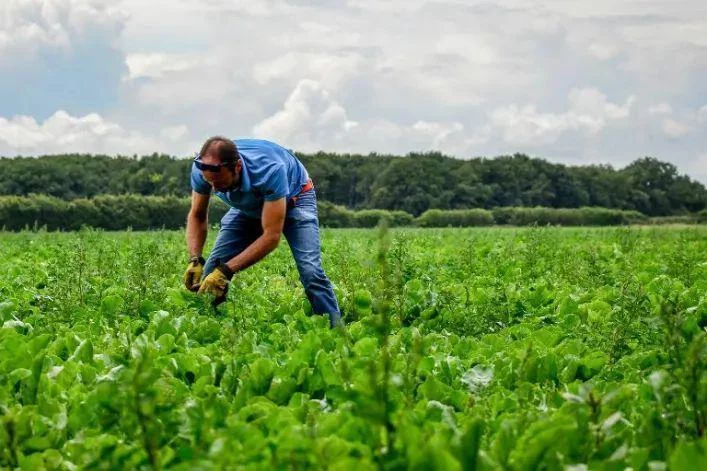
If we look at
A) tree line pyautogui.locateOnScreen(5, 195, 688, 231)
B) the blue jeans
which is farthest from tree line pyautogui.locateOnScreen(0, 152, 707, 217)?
the blue jeans

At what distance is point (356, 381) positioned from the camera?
340cm

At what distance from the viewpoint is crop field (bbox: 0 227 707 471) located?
2.40 m

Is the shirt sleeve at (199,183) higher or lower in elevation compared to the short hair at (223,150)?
lower

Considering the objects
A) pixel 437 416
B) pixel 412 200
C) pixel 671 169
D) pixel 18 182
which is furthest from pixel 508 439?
pixel 671 169

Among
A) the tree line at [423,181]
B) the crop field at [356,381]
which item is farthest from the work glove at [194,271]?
the tree line at [423,181]

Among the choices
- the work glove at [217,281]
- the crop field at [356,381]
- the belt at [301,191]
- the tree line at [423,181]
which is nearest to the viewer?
the crop field at [356,381]

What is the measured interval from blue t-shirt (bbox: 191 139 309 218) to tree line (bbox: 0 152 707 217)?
207ft

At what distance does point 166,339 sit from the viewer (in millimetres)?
4680

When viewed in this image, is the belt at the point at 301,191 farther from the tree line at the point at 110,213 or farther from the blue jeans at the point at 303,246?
the tree line at the point at 110,213

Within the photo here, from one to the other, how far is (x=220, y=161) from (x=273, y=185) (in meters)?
0.40

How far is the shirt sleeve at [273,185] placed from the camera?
5.85m

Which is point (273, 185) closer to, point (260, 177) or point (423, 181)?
point (260, 177)

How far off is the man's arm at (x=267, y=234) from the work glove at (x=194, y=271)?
0.59m

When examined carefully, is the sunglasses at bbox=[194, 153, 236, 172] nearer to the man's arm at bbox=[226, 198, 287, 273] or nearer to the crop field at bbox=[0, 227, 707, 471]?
the man's arm at bbox=[226, 198, 287, 273]
